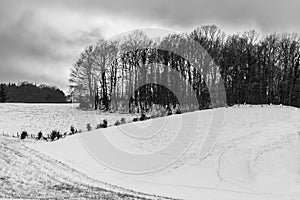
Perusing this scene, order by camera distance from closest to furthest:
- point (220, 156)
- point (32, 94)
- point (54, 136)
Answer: point (220, 156) < point (54, 136) < point (32, 94)

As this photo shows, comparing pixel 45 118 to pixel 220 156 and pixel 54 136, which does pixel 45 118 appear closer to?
pixel 54 136

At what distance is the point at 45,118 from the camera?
37.5m

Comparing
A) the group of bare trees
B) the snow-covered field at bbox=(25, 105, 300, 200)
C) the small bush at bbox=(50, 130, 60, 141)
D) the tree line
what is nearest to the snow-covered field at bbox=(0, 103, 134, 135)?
the group of bare trees

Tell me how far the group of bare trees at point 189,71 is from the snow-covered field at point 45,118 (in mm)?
3552

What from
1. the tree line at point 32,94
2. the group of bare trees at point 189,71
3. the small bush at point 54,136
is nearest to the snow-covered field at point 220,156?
the small bush at point 54,136

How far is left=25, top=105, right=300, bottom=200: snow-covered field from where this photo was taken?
1368 cm

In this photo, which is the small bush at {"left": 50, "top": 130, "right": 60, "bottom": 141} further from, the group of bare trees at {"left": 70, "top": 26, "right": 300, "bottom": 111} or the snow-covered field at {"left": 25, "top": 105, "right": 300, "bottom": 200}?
the group of bare trees at {"left": 70, "top": 26, "right": 300, "bottom": 111}

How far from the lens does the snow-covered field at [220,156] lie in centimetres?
1368

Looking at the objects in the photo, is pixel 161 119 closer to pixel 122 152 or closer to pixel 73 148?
pixel 122 152

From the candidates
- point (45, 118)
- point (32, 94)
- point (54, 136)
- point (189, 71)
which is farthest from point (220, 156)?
point (32, 94)

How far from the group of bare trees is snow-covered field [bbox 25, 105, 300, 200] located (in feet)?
35.3

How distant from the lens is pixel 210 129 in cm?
2139

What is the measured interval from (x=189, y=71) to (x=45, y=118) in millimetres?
18313

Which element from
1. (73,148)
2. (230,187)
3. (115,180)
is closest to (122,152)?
(73,148)
